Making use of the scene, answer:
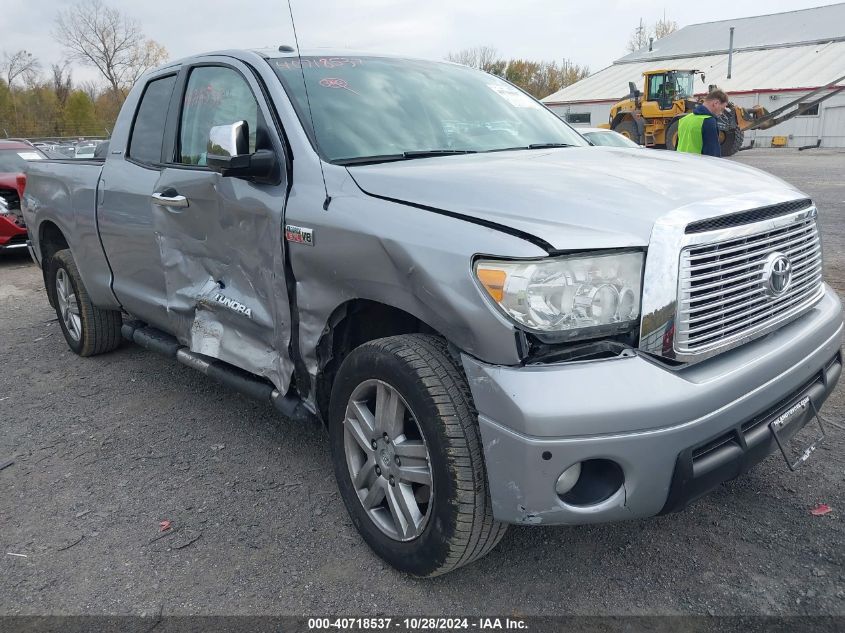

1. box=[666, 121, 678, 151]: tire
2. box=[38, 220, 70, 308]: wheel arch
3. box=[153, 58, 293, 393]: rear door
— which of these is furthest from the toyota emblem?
Result: box=[666, 121, 678, 151]: tire

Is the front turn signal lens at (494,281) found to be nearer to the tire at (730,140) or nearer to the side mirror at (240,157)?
the side mirror at (240,157)

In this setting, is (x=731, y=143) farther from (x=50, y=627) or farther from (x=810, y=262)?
(x=50, y=627)

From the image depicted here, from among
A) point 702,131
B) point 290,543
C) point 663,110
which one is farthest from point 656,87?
point 290,543

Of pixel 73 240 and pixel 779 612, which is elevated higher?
pixel 73 240

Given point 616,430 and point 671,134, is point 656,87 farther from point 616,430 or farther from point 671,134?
point 616,430

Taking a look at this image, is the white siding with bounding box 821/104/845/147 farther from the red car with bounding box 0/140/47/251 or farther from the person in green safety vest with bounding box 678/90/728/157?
the red car with bounding box 0/140/47/251

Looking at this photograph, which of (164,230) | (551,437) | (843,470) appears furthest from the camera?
(164,230)

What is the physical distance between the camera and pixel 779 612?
2291mm

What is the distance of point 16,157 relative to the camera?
1048 centimetres

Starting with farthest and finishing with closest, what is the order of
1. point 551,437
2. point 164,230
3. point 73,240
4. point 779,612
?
point 73,240 < point 164,230 < point 779,612 < point 551,437

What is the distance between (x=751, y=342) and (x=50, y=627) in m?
2.56

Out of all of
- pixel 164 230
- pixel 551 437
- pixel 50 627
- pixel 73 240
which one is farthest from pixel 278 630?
pixel 73 240

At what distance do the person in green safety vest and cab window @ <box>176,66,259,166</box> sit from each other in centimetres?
721

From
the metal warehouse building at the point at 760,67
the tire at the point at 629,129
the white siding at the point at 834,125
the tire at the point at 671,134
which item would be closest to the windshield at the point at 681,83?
the tire at the point at 629,129
